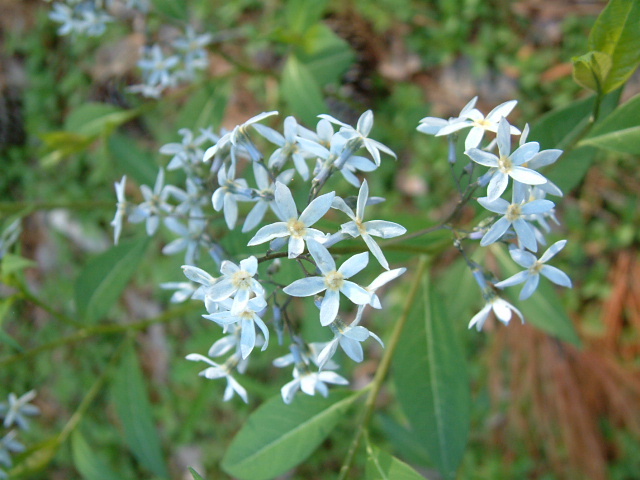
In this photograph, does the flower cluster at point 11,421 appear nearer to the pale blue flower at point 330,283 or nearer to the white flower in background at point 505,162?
the pale blue flower at point 330,283

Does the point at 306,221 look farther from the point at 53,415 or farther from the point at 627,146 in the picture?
the point at 53,415

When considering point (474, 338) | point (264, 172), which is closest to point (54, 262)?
point (474, 338)

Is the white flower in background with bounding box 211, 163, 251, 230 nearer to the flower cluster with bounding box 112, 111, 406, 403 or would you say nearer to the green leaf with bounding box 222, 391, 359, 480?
the flower cluster with bounding box 112, 111, 406, 403

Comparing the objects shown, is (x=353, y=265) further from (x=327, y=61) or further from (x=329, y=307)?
(x=327, y=61)

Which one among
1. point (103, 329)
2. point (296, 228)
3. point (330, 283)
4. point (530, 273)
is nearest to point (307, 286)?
point (330, 283)

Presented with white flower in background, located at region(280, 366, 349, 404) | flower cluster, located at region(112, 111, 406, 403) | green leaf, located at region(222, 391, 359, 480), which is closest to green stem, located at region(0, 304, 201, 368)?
flower cluster, located at region(112, 111, 406, 403)

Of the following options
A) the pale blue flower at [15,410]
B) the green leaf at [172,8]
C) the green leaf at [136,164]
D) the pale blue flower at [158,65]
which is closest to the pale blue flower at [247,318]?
the green leaf at [136,164]

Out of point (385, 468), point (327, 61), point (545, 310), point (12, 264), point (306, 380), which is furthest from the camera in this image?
point (327, 61)
